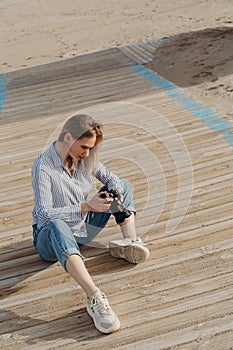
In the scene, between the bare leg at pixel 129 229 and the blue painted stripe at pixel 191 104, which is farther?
the blue painted stripe at pixel 191 104

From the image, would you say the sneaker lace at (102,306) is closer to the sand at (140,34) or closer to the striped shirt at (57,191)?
the striped shirt at (57,191)

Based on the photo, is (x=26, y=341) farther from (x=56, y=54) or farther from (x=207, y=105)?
(x=56, y=54)

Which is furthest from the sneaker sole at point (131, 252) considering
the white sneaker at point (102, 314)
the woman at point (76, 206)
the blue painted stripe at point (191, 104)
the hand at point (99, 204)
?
the blue painted stripe at point (191, 104)

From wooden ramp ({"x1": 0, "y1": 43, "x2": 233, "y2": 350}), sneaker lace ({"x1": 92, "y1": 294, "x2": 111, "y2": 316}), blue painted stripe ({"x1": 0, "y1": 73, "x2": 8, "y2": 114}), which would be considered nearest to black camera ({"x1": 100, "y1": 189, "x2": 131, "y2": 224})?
wooden ramp ({"x1": 0, "y1": 43, "x2": 233, "y2": 350})

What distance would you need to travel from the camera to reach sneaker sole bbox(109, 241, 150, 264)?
405cm

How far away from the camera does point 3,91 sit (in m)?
8.62

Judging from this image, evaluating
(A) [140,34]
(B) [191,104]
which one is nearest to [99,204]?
(B) [191,104]

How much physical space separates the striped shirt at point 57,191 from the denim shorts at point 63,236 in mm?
70

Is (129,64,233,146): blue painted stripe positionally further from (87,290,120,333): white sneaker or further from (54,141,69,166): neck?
(87,290,120,333): white sneaker

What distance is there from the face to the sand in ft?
9.79

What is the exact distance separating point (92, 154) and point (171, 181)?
4.53 ft

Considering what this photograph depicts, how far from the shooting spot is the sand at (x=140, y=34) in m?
8.36

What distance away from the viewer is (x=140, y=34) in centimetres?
1169

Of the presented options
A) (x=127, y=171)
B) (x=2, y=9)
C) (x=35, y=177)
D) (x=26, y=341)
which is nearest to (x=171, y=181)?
(x=127, y=171)
